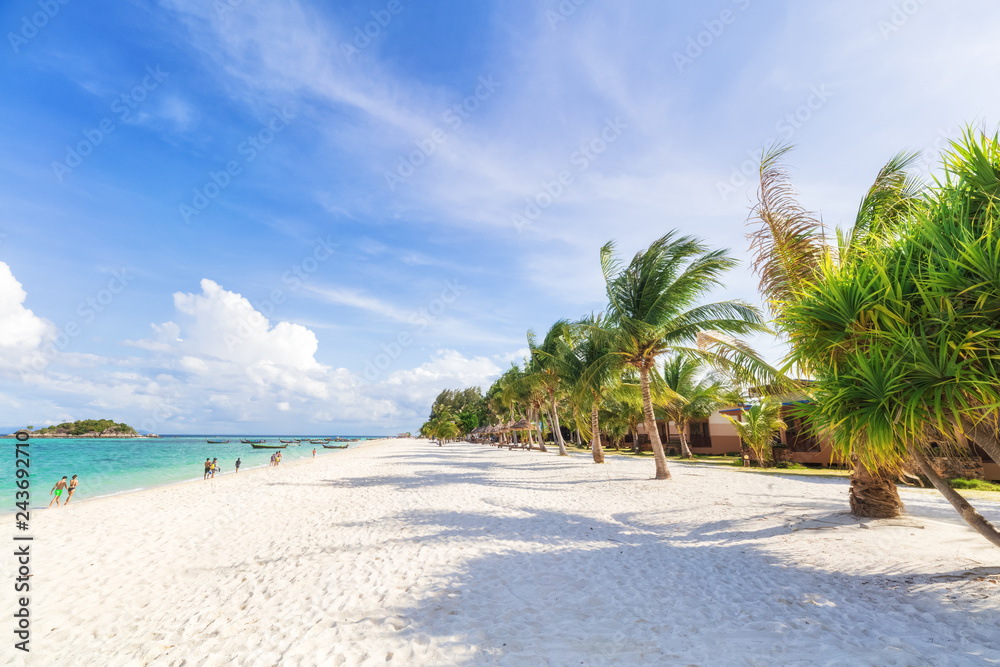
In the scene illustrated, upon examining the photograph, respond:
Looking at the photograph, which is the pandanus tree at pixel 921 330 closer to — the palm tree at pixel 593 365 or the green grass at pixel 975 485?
the palm tree at pixel 593 365

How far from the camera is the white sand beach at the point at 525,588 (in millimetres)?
3572

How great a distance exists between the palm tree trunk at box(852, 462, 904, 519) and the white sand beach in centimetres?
35

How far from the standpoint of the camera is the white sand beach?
3.57 metres

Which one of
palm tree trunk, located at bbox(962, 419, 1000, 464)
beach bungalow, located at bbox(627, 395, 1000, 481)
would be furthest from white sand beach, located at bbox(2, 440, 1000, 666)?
beach bungalow, located at bbox(627, 395, 1000, 481)

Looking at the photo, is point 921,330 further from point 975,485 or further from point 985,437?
point 975,485

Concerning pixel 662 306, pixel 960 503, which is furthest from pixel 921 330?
pixel 662 306

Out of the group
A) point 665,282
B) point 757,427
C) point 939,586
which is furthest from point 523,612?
point 757,427

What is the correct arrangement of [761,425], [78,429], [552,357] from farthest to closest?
[78,429], [552,357], [761,425]

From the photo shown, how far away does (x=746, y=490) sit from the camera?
453 inches

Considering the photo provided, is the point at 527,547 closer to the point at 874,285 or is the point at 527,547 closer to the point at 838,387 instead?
the point at 838,387

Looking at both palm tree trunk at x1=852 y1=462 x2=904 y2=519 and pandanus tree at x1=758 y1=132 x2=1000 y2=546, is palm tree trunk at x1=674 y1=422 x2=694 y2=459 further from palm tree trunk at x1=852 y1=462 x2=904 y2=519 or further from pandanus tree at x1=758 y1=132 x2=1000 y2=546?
pandanus tree at x1=758 y1=132 x2=1000 y2=546

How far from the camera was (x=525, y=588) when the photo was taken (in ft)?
15.9

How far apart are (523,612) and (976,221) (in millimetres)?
5804

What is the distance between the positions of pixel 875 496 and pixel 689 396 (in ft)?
72.2
